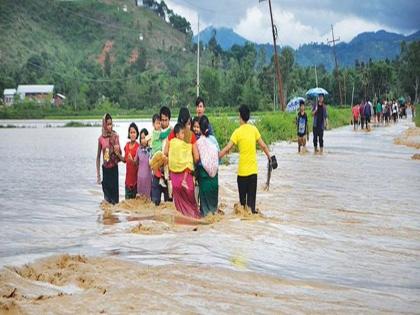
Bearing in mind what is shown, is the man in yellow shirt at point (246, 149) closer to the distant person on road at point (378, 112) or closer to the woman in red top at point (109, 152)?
the woman in red top at point (109, 152)

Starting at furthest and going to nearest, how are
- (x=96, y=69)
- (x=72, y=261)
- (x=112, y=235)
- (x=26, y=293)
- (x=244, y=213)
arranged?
(x=96, y=69) → (x=244, y=213) → (x=112, y=235) → (x=72, y=261) → (x=26, y=293)

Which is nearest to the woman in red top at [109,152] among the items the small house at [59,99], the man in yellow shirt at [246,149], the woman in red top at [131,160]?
the woman in red top at [131,160]

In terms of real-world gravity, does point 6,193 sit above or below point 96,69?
below

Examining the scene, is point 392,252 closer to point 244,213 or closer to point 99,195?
point 244,213

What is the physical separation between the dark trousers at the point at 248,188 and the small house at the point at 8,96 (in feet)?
313

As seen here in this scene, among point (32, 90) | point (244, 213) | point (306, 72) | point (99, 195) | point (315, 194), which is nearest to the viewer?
point (244, 213)

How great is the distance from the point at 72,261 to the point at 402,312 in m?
3.52

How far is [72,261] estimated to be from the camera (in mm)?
7336

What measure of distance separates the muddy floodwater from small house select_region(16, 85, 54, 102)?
92503mm

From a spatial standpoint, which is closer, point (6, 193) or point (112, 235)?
point (112, 235)

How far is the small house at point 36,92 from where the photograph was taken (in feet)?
343

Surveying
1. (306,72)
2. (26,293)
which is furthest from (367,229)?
(306,72)

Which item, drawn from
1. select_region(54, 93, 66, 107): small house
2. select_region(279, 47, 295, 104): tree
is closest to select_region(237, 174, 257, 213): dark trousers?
select_region(279, 47, 295, 104): tree

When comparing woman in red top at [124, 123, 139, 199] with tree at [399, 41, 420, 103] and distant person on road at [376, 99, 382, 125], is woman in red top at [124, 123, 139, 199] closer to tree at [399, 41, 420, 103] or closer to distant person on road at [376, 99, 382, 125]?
distant person on road at [376, 99, 382, 125]
